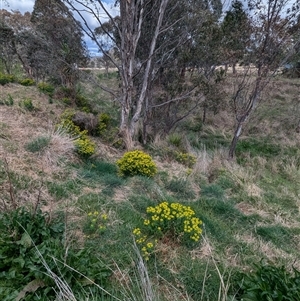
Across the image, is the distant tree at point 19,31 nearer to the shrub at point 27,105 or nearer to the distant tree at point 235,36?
the shrub at point 27,105

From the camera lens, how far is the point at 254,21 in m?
6.90

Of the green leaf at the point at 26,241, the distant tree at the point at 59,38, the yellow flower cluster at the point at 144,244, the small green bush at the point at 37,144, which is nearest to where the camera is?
the green leaf at the point at 26,241

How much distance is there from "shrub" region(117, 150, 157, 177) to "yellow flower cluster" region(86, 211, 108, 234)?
142cm

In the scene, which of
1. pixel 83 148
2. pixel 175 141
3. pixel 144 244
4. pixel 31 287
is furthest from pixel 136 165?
pixel 175 141

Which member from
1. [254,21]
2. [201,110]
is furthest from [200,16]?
[201,110]

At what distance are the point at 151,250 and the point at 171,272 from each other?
0.27 m

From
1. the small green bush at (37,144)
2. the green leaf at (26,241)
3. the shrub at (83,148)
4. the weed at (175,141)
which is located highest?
the small green bush at (37,144)

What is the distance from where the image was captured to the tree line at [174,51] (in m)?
A: 6.08

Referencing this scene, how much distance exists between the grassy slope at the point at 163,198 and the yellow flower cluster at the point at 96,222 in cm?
8

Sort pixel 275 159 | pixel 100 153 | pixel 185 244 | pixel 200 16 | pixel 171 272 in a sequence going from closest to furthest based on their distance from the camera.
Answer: pixel 171 272
pixel 185 244
pixel 100 153
pixel 200 16
pixel 275 159

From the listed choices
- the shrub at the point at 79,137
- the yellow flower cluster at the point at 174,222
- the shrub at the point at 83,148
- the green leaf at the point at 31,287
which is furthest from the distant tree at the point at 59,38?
the green leaf at the point at 31,287

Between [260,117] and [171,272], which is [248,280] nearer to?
[171,272]

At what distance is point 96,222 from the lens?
9.38ft

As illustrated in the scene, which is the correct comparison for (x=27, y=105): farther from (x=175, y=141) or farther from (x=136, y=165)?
(x=175, y=141)
